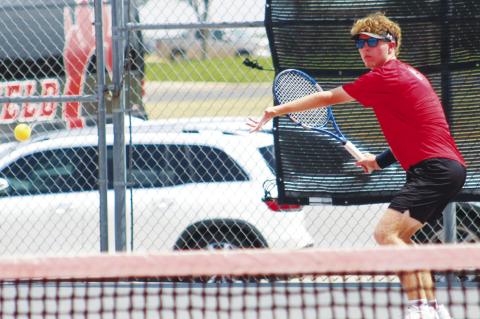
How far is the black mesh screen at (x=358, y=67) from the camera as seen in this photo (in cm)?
712

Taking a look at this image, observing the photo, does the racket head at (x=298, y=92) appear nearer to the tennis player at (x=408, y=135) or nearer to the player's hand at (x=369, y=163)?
the player's hand at (x=369, y=163)

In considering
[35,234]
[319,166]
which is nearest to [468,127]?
[319,166]

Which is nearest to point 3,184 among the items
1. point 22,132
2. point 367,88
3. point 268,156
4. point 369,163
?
point 22,132

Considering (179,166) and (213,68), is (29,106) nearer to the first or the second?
(179,166)

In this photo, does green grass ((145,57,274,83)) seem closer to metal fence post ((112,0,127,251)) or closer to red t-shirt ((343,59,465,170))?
metal fence post ((112,0,127,251))

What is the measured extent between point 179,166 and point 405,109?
2794 mm

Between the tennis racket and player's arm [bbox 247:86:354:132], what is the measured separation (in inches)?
40.3

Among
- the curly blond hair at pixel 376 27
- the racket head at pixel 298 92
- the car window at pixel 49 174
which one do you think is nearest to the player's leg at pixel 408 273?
the curly blond hair at pixel 376 27

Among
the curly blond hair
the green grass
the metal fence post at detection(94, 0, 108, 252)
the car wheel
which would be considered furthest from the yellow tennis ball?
the curly blond hair

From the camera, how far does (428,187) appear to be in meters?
5.95

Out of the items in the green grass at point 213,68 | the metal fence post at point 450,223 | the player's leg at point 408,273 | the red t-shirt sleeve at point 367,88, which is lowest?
the player's leg at point 408,273

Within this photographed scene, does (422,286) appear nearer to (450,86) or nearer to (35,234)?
(450,86)

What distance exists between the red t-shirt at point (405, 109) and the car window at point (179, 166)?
2444 millimetres

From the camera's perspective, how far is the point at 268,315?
274 inches
